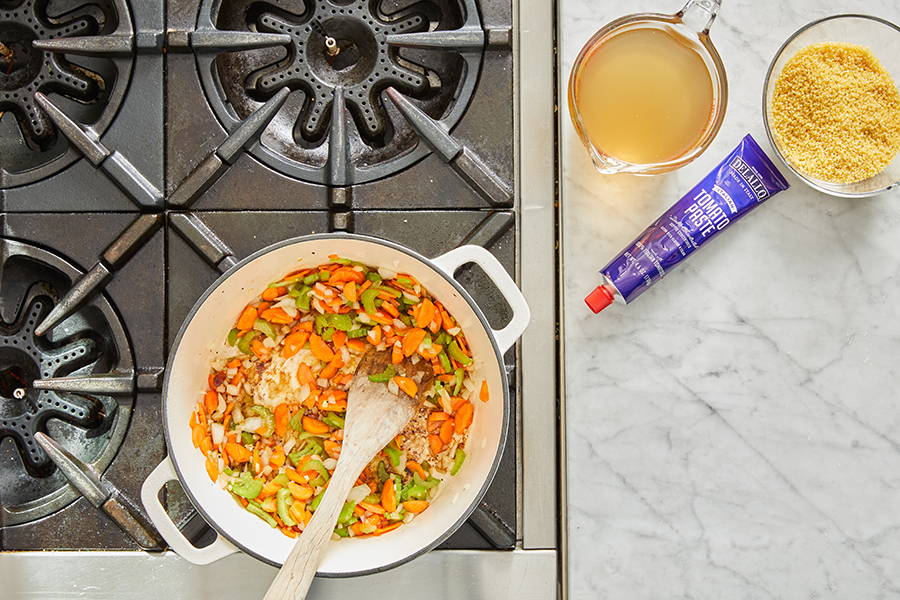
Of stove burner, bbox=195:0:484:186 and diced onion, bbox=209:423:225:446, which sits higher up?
stove burner, bbox=195:0:484:186

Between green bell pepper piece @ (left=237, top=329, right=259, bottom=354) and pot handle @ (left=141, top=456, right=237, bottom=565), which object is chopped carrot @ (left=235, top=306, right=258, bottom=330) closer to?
green bell pepper piece @ (left=237, top=329, right=259, bottom=354)

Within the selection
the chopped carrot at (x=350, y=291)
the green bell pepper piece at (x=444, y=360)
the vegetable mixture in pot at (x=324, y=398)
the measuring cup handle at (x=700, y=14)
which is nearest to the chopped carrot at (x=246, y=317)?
the vegetable mixture in pot at (x=324, y=398)

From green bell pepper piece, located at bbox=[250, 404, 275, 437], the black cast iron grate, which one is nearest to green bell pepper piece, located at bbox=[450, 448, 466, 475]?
green bell pepper piece, located at bbox=[250, 404, 275, 437]

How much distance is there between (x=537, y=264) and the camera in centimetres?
88

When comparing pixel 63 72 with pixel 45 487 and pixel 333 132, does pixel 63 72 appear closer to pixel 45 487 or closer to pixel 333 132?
pixel 333 132

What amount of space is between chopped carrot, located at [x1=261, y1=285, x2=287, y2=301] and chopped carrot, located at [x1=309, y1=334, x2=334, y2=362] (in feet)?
0.19

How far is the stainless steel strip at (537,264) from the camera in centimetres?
88

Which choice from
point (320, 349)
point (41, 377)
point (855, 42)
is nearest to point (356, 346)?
point (320, 349)

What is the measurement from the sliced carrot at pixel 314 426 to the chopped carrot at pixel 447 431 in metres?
0.13

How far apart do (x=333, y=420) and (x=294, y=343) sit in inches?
3.7

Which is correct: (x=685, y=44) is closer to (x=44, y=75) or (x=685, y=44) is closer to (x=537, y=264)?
(x=537, y=264)

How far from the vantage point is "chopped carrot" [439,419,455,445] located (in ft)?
2.82

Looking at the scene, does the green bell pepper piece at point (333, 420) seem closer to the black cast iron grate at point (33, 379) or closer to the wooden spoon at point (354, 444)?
the wooden spoon at point (354, 444)

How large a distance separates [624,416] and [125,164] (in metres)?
0.62
